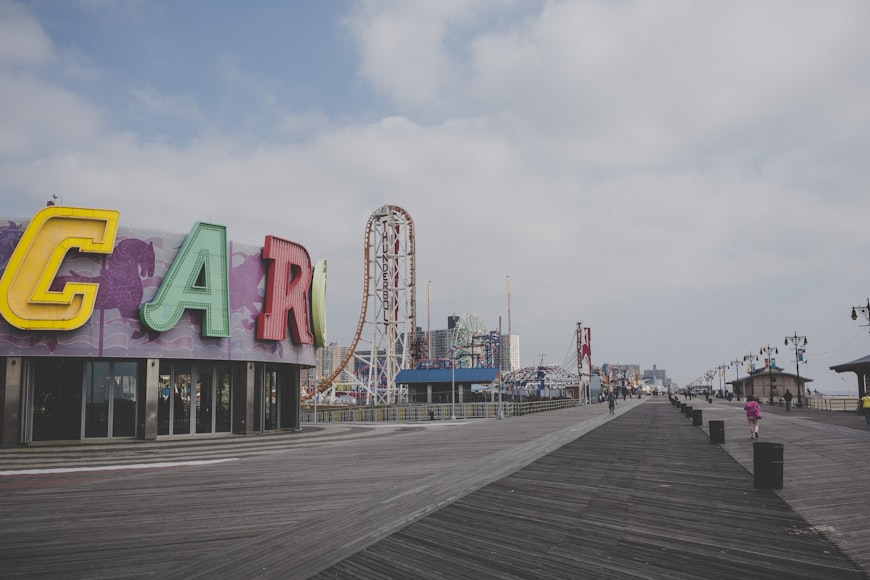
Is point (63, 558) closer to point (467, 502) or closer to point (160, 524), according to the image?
point (160, 524)

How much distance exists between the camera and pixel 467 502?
11.4 metres

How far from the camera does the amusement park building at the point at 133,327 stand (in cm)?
2216

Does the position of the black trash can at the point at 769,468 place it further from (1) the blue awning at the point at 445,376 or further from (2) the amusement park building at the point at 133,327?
(1) the blue awning at the point at 445,376

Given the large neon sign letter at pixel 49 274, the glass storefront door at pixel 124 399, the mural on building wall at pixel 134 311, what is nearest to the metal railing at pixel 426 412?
the mural on building wall at pixel 134 311

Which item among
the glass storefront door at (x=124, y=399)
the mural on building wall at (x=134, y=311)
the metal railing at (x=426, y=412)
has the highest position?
the mural on building wall at (x=134, y=311)

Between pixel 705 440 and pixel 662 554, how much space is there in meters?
19.1

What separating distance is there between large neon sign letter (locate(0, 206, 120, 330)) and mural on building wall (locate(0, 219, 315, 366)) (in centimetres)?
61

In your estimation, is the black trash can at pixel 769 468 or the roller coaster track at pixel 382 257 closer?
the black trash can at pixel 769 468

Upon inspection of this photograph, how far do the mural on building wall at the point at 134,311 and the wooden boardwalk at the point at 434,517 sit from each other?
489cm

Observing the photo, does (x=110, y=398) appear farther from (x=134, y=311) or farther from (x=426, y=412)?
(x=426, y=412)

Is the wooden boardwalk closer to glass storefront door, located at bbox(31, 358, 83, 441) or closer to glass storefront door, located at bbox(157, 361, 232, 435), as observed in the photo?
glass storefront door, located at bbox(31, 358, 83, 441)

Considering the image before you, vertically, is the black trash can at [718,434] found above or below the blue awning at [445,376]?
below

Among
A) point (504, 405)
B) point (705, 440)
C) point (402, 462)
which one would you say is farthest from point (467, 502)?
point (504, 405)

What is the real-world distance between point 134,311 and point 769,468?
22301 millimetres
